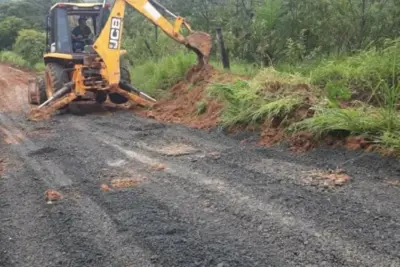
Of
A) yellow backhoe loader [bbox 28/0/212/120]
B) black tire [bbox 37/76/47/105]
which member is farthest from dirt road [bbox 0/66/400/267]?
black tire [bbox 37/76/47/105]

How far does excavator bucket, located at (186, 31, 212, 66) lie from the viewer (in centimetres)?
955

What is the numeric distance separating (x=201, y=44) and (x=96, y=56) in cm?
205

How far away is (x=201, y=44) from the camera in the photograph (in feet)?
31.7

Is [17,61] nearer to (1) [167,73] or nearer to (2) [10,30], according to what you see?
(2) [10,30]

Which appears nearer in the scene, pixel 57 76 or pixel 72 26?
pixel 57 76

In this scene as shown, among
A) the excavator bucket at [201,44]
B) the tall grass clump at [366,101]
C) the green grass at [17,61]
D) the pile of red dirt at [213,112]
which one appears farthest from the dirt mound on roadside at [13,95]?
the tall grass clump at [366,101]

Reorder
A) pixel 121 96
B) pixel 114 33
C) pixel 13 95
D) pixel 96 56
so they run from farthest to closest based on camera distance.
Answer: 1. pixel 13 95
2. pixel 121 96
3. pixel 96 56
4. pixel 114 33

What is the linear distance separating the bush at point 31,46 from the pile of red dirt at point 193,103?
1713cm

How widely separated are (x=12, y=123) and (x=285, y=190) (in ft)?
20.9

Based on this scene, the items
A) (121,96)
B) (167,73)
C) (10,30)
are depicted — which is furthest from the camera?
(10,30)

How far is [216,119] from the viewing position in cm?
755

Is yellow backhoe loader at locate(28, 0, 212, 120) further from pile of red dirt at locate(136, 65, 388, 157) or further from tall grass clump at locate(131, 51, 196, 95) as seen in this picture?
tall grass clump at locate(131, 51, 196, 95)

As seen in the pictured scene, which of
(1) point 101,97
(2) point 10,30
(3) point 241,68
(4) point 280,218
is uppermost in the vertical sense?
(3) point 241,68

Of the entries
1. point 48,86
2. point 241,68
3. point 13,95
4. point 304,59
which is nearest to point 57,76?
point 48,86
